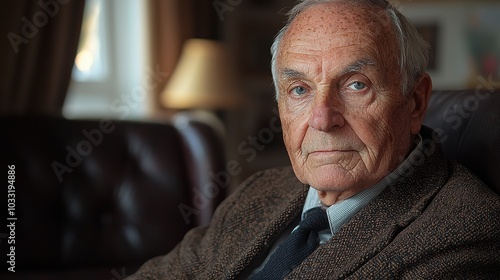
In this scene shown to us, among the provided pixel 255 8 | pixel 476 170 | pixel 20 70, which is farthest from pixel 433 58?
pixel 476 170

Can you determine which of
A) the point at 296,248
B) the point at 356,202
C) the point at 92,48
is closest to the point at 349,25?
the point at 356,202

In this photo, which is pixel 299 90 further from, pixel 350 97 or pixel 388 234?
pixel 388 234

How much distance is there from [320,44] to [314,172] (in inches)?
10.3

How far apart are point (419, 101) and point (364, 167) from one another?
8.2 inches

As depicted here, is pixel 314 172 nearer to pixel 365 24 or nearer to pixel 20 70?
pixel 365 24

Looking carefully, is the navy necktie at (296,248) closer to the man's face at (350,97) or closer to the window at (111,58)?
the man's face at (350,97)

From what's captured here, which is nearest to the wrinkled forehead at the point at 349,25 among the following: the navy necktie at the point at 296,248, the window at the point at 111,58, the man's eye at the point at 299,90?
the man's eye at the point at 299,90

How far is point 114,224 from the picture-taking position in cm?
227

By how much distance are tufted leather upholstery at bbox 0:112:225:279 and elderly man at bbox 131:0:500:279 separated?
82cm

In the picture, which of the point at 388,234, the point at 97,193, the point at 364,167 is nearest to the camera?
the point at 388,234

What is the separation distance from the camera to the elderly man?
1168 millimetres

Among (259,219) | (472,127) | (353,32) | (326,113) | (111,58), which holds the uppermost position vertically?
(353,32)

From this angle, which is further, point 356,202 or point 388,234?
point 356,202

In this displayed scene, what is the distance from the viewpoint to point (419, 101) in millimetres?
1422
